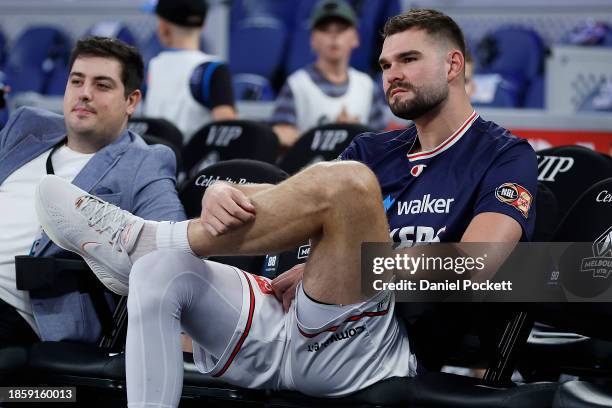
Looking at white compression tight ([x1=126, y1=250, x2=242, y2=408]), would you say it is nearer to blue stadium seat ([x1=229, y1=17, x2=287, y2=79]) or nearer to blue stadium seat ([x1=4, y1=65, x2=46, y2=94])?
blue stadium seat ([x1=229, y1=17, x2=287, y2=79])

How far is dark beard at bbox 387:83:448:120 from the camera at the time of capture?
2.96 metres

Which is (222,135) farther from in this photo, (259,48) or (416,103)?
(259,48)

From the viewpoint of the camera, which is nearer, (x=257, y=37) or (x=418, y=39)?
(x=418, y=39)

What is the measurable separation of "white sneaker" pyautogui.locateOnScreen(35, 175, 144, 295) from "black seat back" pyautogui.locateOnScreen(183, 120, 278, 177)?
1.42m

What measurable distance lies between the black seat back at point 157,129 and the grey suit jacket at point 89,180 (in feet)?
2.86

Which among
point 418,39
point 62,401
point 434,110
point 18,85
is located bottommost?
point 62,401

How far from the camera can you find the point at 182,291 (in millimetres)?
2590

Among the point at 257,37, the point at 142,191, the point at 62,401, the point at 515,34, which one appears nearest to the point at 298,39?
the point at 257,37

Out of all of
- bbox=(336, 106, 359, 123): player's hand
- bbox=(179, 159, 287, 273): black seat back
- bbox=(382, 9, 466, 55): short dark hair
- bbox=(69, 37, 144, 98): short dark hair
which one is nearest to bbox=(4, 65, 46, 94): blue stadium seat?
bbox=(336, 106, 359, 123): player's hand

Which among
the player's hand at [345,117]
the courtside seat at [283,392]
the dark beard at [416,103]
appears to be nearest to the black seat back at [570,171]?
the dark beard at [416,103]

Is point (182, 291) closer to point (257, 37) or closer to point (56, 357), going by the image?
point (56, 357)

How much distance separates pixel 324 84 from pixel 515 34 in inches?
86.8

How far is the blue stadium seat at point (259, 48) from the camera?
7.81 meters

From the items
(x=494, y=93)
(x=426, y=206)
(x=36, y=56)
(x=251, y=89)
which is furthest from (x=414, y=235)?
(x=36, y=56)
